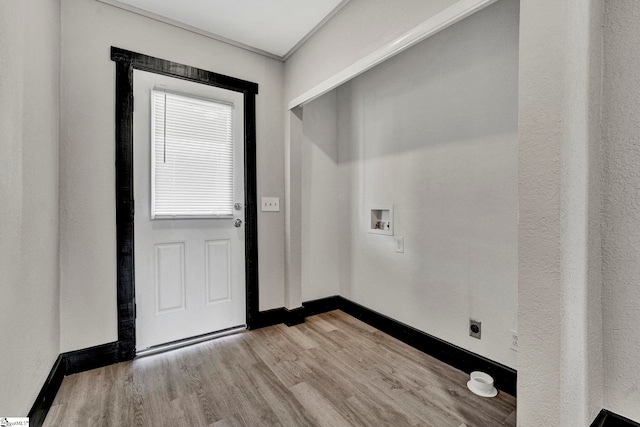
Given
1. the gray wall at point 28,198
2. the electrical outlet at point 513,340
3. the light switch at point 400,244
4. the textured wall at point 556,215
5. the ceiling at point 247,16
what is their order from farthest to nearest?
the light switch at point 400,244, the ceiling at point 247,16, the electrical outlet at point 513,340, the gray wall at point 28,198, the textured wall at point 556,215

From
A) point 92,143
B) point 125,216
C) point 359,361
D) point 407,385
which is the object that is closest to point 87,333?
point 125,216

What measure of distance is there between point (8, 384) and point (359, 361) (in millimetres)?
1776

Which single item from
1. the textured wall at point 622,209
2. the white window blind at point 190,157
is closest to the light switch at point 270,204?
the white window blind at point 190,157

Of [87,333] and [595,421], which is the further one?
[87,333]

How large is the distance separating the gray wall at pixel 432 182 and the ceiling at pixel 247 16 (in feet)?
2.35

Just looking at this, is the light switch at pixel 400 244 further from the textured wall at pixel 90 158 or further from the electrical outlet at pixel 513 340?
the textured wall at pixel 90 158

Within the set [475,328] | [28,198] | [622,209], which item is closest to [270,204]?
[28,198]

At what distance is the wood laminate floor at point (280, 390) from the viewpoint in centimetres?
150

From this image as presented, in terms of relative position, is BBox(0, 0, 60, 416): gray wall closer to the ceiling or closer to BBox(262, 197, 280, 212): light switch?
the ceiling

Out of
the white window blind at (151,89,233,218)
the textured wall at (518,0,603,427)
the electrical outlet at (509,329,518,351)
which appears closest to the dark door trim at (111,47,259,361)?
the white window blind at (151,89,233,218)

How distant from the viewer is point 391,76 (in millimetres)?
2480

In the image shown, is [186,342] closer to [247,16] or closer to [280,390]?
[280,390]

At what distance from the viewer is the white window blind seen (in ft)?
7.16

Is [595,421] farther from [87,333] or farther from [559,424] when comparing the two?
[87,333]
